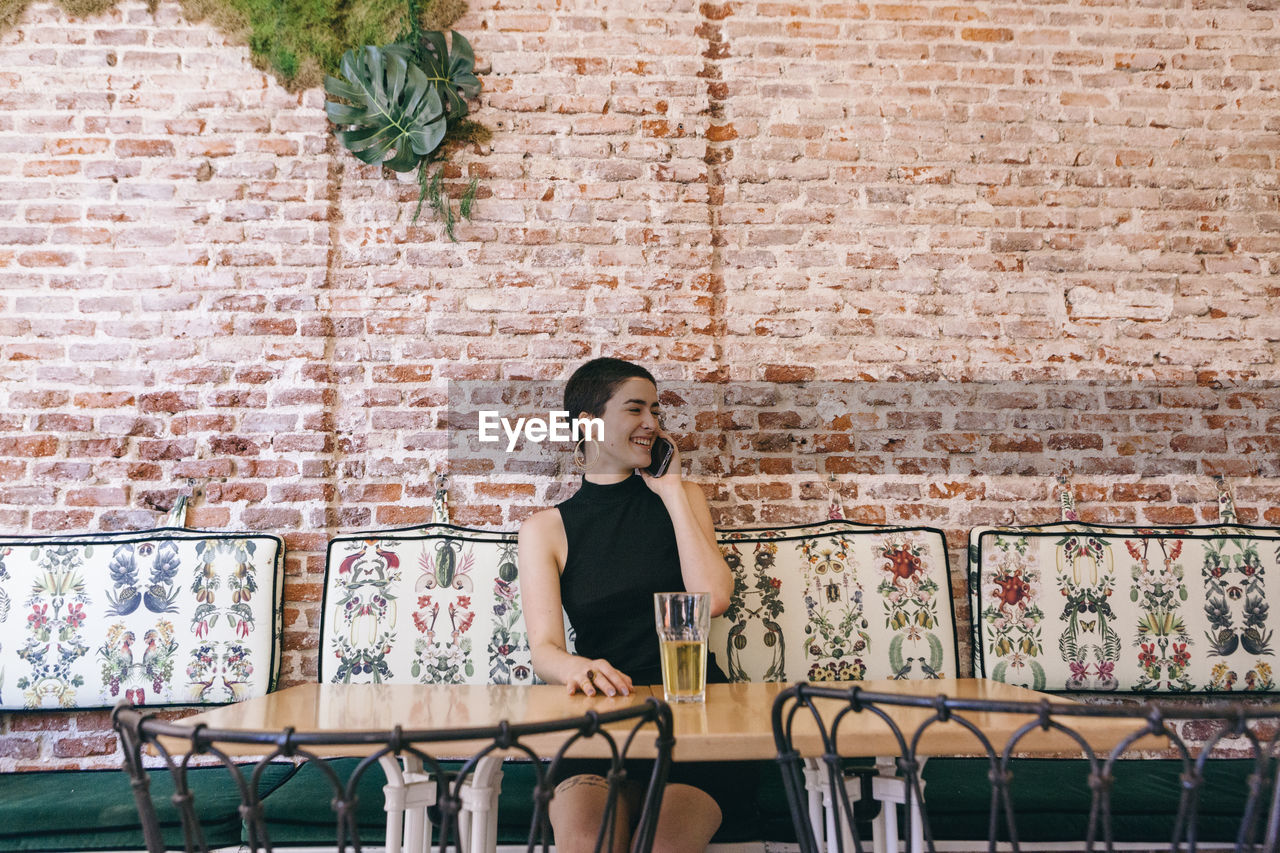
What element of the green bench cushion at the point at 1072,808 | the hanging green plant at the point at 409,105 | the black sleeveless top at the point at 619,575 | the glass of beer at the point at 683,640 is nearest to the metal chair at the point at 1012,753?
the green bench cushion at the point at 1072,808

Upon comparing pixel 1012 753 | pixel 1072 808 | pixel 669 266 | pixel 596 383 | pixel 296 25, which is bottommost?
pixel 1072 808

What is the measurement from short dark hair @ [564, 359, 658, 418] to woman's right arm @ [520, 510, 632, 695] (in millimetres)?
266

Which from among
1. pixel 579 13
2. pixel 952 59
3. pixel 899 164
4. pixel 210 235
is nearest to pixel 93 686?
pixel 210 235

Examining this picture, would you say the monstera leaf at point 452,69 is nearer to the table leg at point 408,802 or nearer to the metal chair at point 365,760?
the table leg at point 408,802

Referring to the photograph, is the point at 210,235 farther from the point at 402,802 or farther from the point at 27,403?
the point at 402,802

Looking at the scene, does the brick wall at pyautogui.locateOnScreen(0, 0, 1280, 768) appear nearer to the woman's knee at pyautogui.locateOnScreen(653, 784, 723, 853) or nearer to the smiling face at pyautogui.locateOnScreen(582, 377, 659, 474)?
the smiling face at pyautogui.locateOnScreen(582, 377, 659, 474)

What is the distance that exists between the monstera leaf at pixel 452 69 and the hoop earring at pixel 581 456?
102cm

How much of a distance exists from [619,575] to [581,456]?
54 centimetres

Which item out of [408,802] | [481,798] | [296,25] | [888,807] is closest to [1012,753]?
[888,807]

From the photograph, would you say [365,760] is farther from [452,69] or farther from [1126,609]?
[452,69]

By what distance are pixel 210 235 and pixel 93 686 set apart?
1213 millimetres

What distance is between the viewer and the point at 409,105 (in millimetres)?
2514

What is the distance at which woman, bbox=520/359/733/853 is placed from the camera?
1.90 metres

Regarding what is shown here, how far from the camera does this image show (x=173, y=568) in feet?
7.38
